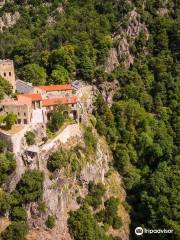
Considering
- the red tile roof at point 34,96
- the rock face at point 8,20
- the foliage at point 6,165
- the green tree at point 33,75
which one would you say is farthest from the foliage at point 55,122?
the rock face at point 8,20

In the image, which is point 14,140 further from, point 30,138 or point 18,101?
point 18,101

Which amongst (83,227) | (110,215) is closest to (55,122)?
(83,227)

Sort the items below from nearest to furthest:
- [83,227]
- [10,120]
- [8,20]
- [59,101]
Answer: [10,120] < [83,227] < [59,101] < [8,20]

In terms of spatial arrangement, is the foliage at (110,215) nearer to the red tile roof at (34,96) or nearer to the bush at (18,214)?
the bush at (18,214)

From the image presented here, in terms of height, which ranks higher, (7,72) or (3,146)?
(7,72)

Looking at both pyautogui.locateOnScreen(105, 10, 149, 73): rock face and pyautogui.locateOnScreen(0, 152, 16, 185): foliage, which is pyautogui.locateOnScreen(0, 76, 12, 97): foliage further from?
pyautogui.locateOnScreen(105, 10, 149, 73): rock face

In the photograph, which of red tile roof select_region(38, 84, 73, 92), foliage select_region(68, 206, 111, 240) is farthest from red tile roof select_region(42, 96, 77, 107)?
foliage select_region(68, 206, 111, 240)
